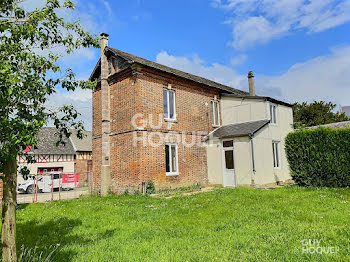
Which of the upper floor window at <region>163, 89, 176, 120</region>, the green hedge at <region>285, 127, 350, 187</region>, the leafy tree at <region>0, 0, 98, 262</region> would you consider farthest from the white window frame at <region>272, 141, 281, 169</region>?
the leafy tree at <region>0, 0, 98, 262</region>

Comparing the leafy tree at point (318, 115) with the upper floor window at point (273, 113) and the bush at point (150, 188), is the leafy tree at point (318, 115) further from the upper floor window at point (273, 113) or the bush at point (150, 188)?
the bush at point (150, 188)

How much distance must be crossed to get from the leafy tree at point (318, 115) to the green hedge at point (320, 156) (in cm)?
2146

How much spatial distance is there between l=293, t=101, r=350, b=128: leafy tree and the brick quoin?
840 inches

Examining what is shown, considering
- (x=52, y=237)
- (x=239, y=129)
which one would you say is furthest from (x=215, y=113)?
(x=52, y=237)

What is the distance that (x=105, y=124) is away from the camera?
556 inches

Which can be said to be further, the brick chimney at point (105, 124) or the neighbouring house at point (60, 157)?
the neighbouring house at point (60, 157)

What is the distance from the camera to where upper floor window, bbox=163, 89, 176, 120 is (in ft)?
46.1

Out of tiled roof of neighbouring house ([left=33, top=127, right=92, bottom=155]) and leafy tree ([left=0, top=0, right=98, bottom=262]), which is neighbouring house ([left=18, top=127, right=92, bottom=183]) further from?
leafy tree ([left=0, top=0, right=98, bottom=262])

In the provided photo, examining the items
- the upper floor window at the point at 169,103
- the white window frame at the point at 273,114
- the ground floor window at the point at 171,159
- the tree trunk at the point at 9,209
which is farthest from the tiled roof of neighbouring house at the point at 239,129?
the tree trunk at the point at 9,209

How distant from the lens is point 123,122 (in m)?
13.4

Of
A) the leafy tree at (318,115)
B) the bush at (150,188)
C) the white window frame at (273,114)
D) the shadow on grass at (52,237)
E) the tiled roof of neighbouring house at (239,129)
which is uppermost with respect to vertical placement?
the leafy tree at (318,115)

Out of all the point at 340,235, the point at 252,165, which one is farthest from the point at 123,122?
the point at 340,235

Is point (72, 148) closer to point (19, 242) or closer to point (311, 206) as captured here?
point (19, 242)

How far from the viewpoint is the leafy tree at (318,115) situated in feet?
101
